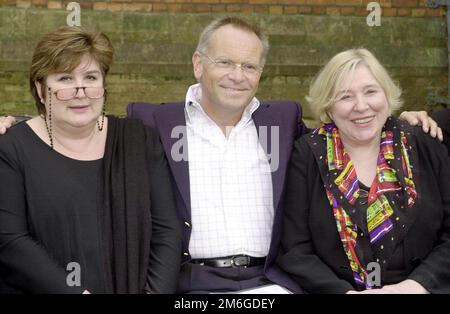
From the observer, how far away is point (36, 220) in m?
2.81

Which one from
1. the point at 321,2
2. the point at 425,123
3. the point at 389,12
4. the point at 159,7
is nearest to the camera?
the point at 425,123

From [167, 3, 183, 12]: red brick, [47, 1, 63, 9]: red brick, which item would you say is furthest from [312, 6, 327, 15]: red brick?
[47, 1, 63, 9]: red brick

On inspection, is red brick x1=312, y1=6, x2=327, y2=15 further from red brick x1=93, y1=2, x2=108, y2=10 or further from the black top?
the black top

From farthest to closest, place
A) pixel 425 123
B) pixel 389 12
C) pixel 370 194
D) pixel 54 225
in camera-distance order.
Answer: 1. pixel 389 12
2. pixel 425 123
3. pixel 370 194
4. pixel 54 225

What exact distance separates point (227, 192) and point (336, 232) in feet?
1.80

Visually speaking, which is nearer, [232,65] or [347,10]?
[232,65]

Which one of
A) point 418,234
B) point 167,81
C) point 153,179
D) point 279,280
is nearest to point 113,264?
point 153,179

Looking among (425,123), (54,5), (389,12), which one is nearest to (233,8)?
(389,12)

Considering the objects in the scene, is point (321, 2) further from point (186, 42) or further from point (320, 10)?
point (186, 42)

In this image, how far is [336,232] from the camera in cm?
300

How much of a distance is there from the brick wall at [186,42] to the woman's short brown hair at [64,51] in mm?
4351

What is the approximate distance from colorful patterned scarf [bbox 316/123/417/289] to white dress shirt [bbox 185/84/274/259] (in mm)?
364

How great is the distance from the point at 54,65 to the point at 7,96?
4.71m

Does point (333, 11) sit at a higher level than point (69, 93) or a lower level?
higher
